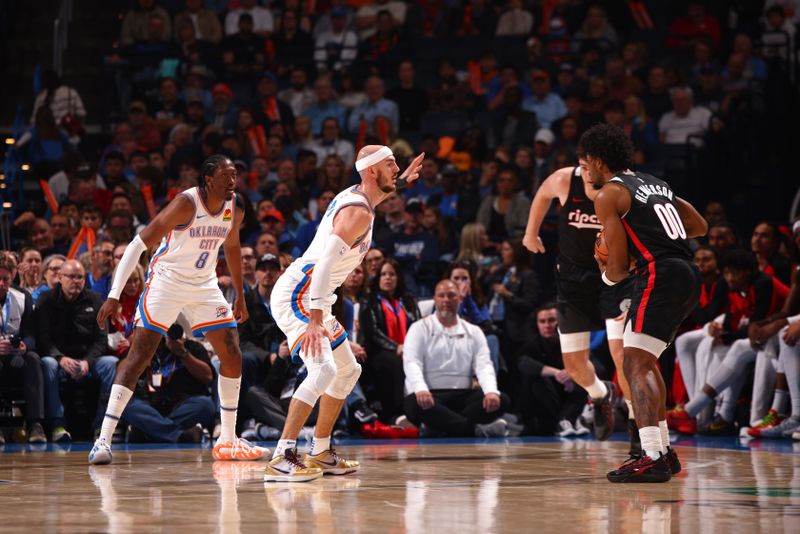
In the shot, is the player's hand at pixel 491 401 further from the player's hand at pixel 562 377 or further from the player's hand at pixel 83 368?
the player's hand at pixel 83 368

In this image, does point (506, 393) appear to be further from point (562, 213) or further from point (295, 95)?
point (295, 95)

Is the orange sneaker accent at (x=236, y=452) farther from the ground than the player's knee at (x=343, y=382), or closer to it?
closer to it

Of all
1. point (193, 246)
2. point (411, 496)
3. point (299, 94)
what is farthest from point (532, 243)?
point (299, 94)

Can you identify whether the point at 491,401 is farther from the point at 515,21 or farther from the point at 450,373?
the point at 515,21

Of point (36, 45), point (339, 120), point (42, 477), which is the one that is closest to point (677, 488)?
point (42, 477)

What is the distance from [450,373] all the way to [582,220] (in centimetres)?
305

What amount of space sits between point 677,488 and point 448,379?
4.52 meters

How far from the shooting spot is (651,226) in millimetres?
6539

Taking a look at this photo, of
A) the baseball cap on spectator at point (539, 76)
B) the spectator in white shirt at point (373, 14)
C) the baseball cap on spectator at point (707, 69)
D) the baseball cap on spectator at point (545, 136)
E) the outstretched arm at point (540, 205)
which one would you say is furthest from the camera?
the spectator in white shirt at point (373, 14)

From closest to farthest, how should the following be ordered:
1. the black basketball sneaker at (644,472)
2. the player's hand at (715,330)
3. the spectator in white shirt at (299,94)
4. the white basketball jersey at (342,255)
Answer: the black basketball sneaker at (644,472) < the white basketball jersey at (342,255) < the player's hand at (715,330) < the spectator in white shirt at (299,94)

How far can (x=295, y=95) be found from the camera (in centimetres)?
1608

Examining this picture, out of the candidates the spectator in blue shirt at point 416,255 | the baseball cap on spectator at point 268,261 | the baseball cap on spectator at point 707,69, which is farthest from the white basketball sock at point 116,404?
the baseball cap on spectator at point 707,69

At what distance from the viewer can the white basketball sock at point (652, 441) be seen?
6449mm

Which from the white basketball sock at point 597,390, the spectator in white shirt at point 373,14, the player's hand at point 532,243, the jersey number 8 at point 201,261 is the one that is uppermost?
the spectator in white shirt at point 373,14
